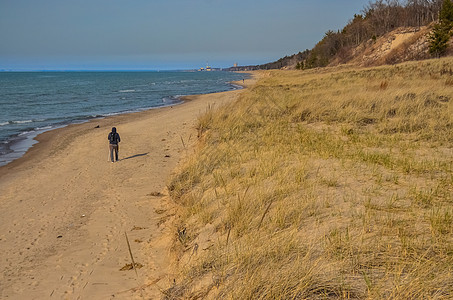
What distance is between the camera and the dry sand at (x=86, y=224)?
488cm

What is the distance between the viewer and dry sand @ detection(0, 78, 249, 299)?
4875 millimetres

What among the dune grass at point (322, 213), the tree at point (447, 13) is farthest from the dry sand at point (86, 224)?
the tree at point (447, 13)

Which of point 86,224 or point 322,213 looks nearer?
point 322,213

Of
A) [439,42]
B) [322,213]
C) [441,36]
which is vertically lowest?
[322,213]

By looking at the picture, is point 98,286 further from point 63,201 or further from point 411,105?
point 411,105

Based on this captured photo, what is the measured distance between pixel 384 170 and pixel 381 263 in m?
3.21

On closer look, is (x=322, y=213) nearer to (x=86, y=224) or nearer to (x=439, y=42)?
(x=86, y=224)

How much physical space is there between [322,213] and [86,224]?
16.9ft

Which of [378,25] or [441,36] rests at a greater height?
[378,25]

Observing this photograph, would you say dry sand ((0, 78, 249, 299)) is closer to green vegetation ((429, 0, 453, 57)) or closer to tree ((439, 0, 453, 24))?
green vegetation ((429, 0, 453, 57))

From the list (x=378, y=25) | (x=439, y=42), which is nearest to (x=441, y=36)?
(x=439, y=42)

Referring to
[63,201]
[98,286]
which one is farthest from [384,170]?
[63,201]

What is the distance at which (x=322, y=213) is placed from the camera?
453 centimetres

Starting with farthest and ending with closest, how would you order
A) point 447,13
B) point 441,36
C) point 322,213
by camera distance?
point 447,13 → point 441,36 → point 322,213
